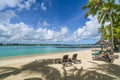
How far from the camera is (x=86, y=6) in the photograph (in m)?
21.8

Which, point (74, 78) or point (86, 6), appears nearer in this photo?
point (74, 78)

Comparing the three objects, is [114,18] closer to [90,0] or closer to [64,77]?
[90,0]

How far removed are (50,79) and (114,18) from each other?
28.7 metres

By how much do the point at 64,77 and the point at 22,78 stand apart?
246cm

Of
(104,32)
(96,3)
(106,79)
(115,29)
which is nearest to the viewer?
(106,79)

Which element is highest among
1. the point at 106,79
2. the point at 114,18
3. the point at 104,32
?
the point at 114,18

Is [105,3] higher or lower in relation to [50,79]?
higher

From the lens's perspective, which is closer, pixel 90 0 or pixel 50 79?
pixel 50 79

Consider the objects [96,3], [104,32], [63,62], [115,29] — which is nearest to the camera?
[63,62]

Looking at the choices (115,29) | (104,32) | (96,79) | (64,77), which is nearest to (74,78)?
(64,77)

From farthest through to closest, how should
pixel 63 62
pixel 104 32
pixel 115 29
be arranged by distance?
pixel 104 32, pixel 115 29, pixel 63 62

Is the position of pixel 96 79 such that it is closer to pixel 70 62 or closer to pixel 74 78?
pixel 74 78

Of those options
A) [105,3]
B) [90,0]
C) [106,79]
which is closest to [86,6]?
[90,0]

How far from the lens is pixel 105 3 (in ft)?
69.6
